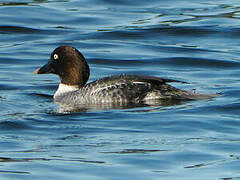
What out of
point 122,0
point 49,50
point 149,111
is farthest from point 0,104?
point 122,0

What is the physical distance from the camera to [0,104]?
41.4 feet

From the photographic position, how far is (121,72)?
15750mm

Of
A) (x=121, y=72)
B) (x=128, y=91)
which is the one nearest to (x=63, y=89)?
(x=128, y=91)

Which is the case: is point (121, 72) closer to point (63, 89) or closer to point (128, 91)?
point (63, 89)

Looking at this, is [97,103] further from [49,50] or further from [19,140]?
[49,50]

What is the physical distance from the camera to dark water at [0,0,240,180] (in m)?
8.94

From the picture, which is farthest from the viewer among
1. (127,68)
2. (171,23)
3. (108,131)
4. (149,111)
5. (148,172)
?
(171,23)

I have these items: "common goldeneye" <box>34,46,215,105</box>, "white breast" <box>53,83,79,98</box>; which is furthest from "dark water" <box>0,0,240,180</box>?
"common goldeneye" <box>34,46,215,105</box>

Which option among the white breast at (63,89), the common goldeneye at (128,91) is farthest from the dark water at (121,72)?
the common goldeneye at (128,91)

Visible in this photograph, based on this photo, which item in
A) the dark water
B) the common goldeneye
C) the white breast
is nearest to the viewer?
the dark water

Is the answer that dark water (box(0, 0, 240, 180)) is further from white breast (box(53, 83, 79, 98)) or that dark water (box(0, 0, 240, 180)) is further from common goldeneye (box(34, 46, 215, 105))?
common goldeneye (box(34, 46, 215, 105))

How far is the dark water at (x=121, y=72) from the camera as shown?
352 inches

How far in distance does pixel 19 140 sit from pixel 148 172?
2118 millimetres

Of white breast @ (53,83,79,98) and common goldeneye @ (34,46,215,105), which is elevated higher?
common goldeneye @ (34,46,215,105)
